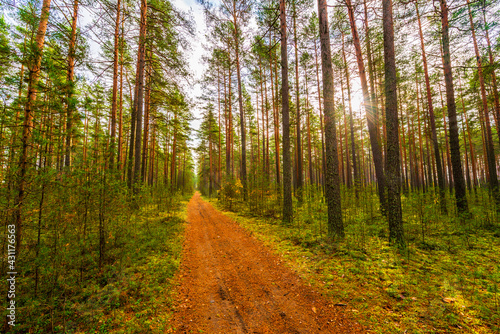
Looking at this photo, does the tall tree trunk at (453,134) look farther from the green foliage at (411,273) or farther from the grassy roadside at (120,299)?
the grassy roadside at (120,299)

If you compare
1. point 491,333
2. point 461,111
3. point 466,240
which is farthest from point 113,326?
point 461,111

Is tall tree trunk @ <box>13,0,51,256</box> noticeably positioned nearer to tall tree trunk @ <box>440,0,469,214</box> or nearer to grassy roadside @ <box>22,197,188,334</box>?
grassy roadside @ <box>22,197,188,334</box>

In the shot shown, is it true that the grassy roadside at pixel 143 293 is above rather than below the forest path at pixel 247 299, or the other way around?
above

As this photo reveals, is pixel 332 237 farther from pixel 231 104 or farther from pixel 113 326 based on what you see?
pixel 231 104

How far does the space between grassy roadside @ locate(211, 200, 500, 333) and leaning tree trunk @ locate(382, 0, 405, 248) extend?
2.83 feet

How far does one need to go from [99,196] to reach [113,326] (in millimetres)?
2859

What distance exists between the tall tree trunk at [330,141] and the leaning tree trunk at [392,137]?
4.93 feet

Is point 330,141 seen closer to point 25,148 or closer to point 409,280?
point 409,280

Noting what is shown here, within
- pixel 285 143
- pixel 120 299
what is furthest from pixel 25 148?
pixel 285 143

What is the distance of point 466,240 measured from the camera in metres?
5.57

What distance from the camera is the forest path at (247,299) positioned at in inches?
107

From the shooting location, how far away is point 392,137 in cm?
544

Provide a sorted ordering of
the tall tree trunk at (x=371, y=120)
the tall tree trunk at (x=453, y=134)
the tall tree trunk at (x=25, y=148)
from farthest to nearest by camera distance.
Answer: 1. the tall tree trunk at (x=371, y=120)
2. the tall tree trunk at (x=453, y=134)
3. the tall tree trunk at (x=25, y=148)

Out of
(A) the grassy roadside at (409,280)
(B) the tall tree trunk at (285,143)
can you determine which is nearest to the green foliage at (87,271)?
(A) the grassy roadside at (409,280)
